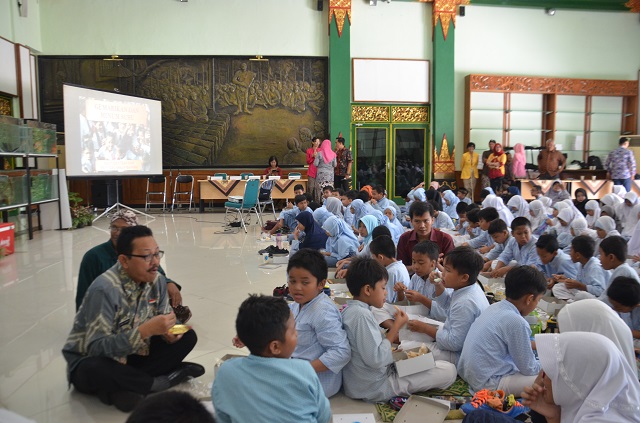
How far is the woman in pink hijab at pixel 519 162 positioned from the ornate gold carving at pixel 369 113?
3247mm

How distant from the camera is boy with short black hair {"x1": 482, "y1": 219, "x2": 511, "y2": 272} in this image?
5164 millimetres

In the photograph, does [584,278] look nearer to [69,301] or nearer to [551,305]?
[551,305]

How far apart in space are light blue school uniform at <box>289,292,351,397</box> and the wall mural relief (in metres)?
10.5

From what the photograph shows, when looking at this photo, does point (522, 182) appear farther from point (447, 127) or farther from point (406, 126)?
point (406, 126)

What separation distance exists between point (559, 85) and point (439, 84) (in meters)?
3.10

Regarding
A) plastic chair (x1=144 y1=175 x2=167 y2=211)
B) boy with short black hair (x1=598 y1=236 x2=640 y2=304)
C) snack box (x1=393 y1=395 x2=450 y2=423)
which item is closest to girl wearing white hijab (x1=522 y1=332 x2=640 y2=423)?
snack box (x1=393 y1=395 x2=450 y2=423)

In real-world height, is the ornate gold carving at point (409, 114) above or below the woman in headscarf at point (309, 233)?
above

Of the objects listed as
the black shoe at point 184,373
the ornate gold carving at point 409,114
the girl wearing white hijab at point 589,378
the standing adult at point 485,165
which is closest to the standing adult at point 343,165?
the ornate gold carving at point 409,114

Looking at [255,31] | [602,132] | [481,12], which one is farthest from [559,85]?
[255,31]

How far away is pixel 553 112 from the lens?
42.9 feet

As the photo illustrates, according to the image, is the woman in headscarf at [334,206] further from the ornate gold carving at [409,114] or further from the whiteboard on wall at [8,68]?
the whiteboard on wall at [8,68]

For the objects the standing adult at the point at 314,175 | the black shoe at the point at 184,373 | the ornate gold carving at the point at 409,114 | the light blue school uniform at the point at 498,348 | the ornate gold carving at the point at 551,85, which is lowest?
the black shoe at the point at 184,373

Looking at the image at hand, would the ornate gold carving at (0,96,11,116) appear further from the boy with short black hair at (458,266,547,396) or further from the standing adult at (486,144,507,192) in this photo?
the boy with short black hair at (458,266,547,396)

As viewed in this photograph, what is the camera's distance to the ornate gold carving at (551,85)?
12758 mm
